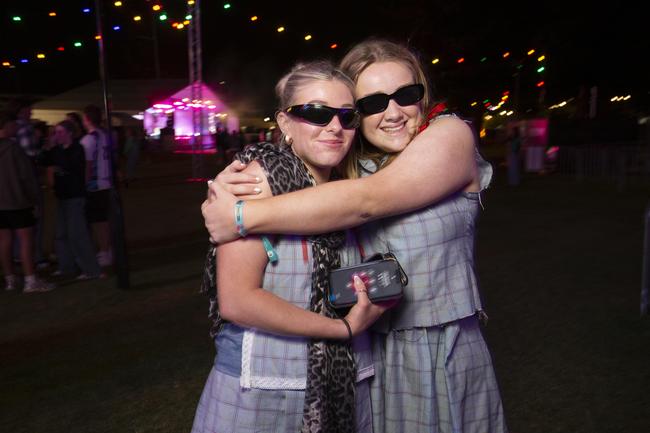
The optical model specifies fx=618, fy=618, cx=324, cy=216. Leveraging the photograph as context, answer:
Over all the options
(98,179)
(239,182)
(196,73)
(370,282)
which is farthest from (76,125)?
(196,73)

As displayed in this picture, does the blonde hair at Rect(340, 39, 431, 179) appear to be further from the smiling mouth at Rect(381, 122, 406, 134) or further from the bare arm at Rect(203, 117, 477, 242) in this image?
the bare arm at Rect(203, 117, 477, 242)

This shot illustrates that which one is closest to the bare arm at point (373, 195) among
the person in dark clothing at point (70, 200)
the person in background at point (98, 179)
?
the person in dark clothing at point (70, 200)

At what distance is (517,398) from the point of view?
3.95 m

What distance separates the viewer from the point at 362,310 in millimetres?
1682

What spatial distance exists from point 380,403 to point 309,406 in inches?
13.1

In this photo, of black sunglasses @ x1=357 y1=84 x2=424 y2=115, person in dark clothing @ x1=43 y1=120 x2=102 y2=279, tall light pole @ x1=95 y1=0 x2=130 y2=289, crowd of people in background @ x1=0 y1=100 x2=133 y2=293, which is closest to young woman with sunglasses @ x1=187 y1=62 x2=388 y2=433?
black sunglasses @ x1=357 y1=84 x2=424 y2=115

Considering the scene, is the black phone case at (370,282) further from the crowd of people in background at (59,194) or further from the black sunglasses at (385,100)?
the crowd of people in background at (59,194)

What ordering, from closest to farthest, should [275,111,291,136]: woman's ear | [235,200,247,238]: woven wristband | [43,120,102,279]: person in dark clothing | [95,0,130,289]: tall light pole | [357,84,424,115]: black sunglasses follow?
[235,200,247,238]: woven wristband, [275,111,291,136]: woman's ear, [357,84,424,115]: black sunglasses, [95,0,130,289]: tall light pole, [43,120,102,279]: person in dark clothing

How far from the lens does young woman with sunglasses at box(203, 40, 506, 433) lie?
6.05 feet

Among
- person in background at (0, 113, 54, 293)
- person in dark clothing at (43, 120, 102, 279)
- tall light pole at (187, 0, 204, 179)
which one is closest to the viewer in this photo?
person in background at (0, 113, 54, 293)

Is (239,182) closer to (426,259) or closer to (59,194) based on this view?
(426,259)

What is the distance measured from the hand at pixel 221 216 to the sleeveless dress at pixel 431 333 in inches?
19.2

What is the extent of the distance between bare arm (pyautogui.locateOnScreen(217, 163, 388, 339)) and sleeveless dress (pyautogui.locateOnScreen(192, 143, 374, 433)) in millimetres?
52

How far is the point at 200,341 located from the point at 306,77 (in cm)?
373
